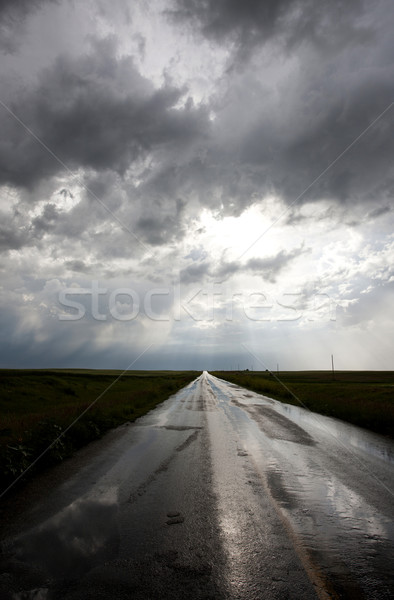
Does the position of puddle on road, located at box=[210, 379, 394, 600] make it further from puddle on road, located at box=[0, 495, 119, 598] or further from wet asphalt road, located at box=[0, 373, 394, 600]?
puddle on road, located at box=[0, 495, 119, 598]

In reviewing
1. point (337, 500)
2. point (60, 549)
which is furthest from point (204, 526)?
point (337, 500)

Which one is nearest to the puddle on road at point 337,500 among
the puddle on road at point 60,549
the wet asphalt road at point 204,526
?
the wet asphalt road at point 204,526

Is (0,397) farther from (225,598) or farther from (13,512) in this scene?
(225,598)

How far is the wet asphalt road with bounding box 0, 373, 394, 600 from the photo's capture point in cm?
355

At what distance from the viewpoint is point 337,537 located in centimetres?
459

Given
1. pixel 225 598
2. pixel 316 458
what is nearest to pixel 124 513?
pixel 225 598

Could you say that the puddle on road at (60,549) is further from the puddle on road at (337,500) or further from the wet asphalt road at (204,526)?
the puddle on road at (337,500)

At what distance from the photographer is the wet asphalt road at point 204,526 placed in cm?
355

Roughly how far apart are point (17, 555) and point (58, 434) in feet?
21.9

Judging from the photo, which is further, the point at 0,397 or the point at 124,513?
the point at 0,397

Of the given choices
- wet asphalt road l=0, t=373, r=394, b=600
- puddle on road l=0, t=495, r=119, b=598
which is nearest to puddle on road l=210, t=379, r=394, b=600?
wet asphalt road l=0, t=373, r=394, b=600

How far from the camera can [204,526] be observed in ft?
16.2

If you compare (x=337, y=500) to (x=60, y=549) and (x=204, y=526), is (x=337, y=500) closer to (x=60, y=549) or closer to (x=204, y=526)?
(x=204, y=526)

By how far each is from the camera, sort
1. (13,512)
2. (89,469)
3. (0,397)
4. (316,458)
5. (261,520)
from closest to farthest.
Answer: (261,520)
(13,512)
(89,469)
(316,458)
(0,397)
